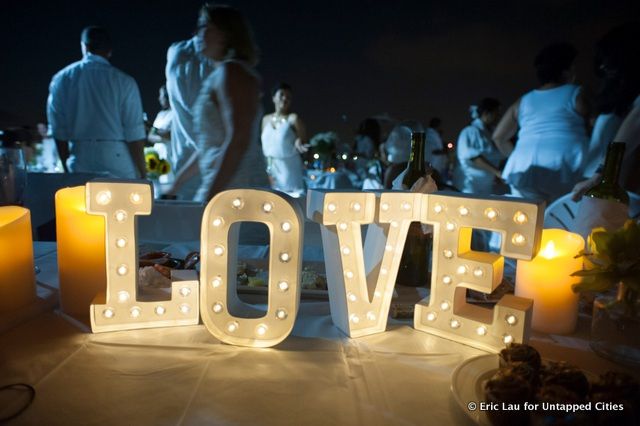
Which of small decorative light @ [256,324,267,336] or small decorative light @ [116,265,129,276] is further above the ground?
small decorative light @ [116,265,129,276]

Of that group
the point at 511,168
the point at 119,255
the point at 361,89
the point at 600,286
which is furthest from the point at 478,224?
the point at 361,89

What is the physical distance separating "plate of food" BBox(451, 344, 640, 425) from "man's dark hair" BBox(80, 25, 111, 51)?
120 inches

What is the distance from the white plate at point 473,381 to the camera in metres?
0.54

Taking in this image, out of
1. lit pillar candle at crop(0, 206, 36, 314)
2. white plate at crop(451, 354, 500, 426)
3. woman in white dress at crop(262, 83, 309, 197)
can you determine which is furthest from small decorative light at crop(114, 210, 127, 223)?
woman in white dress at crop(262, 83, 309, 197)

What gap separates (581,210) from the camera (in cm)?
105

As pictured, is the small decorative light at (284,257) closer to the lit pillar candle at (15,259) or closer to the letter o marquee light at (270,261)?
the letter o marquee light at (270,261)

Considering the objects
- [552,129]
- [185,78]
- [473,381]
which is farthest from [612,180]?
[185,78]

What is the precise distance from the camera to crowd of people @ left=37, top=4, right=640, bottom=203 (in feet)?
5.91

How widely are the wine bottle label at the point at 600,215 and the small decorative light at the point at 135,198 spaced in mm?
1133

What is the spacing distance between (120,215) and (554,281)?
100 cm

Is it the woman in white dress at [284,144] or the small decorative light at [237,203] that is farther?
the woman in white dress at [284,144]

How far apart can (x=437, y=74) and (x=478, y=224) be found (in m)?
7.91

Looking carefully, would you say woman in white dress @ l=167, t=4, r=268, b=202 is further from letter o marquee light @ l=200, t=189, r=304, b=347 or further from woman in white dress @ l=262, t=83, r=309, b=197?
woman in white dress @ l=262, t=83, r=309, b=197

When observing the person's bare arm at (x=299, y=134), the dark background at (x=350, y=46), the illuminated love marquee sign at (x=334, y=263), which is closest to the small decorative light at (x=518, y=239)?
the illuminated love marquee sign at (x=334, y=263)
